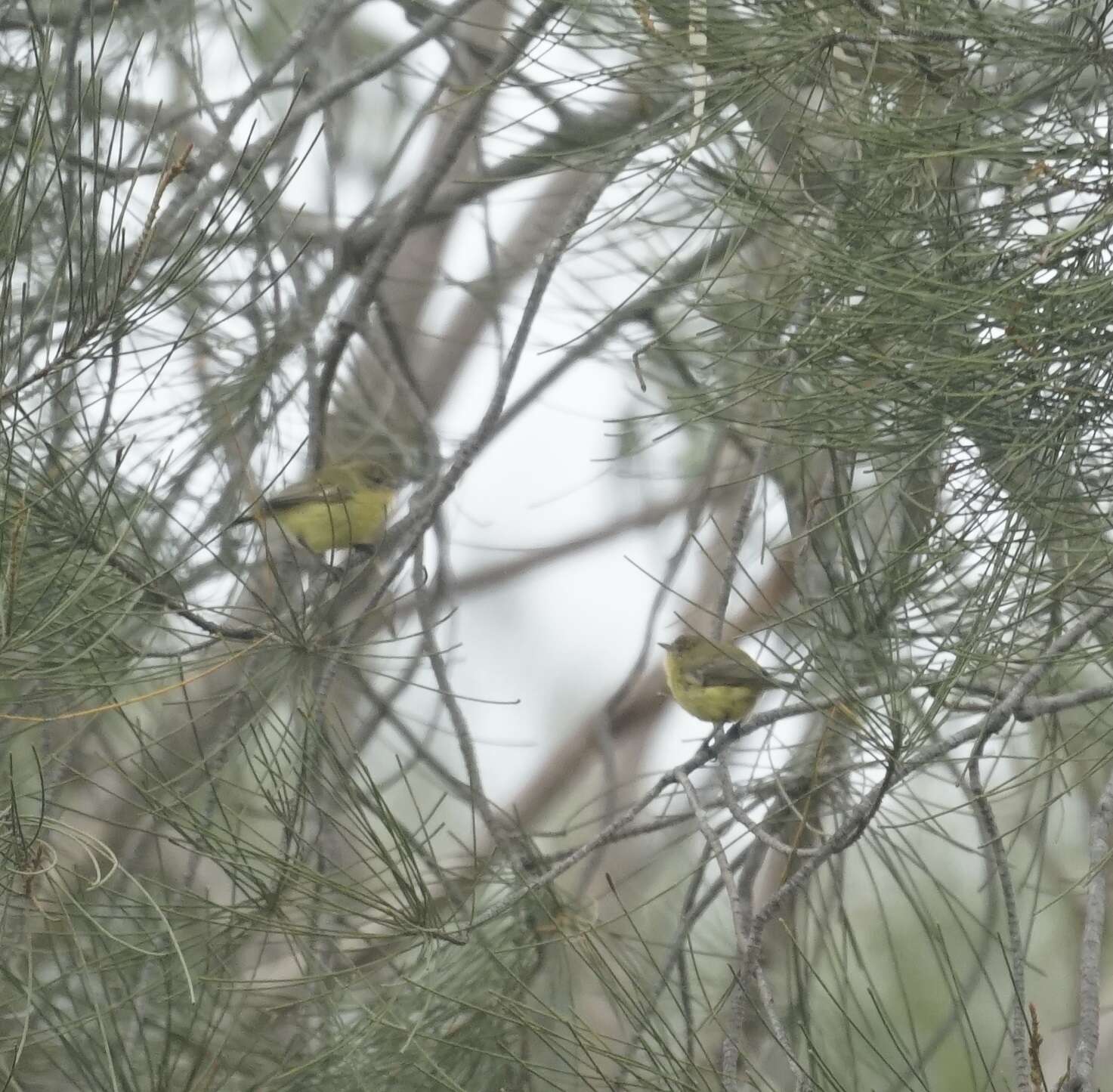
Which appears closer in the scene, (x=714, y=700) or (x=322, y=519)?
(x=714, y=700)

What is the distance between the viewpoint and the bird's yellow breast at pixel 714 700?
262 centimetres

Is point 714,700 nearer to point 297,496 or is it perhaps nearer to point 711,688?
point 711,688

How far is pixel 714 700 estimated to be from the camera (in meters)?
2.63

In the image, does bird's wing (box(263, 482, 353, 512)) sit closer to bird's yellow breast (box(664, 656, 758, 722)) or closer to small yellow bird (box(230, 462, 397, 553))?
small yellow bird (box(230, 462, 397, 553))

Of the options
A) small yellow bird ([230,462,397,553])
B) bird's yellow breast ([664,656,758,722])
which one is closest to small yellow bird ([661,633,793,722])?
bird's yellow breast ([664,656,758,722])

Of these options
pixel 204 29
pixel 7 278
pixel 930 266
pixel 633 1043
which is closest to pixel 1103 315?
pixel 930 266

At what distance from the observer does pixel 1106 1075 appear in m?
3.42

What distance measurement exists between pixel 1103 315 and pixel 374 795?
0.82 metres

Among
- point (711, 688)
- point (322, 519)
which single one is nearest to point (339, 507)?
point (322, 519)

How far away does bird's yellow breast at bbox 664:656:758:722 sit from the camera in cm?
262

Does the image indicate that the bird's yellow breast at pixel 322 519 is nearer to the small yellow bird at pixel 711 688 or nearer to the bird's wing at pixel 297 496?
the bird's wing at pixel 297 496

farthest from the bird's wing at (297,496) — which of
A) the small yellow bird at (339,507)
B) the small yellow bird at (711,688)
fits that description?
the small yellow bird at (711,688)

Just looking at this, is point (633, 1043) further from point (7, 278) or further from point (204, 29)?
point (204, 29)

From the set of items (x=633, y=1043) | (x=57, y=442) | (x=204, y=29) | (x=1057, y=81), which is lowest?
(x=633, y=1043)
